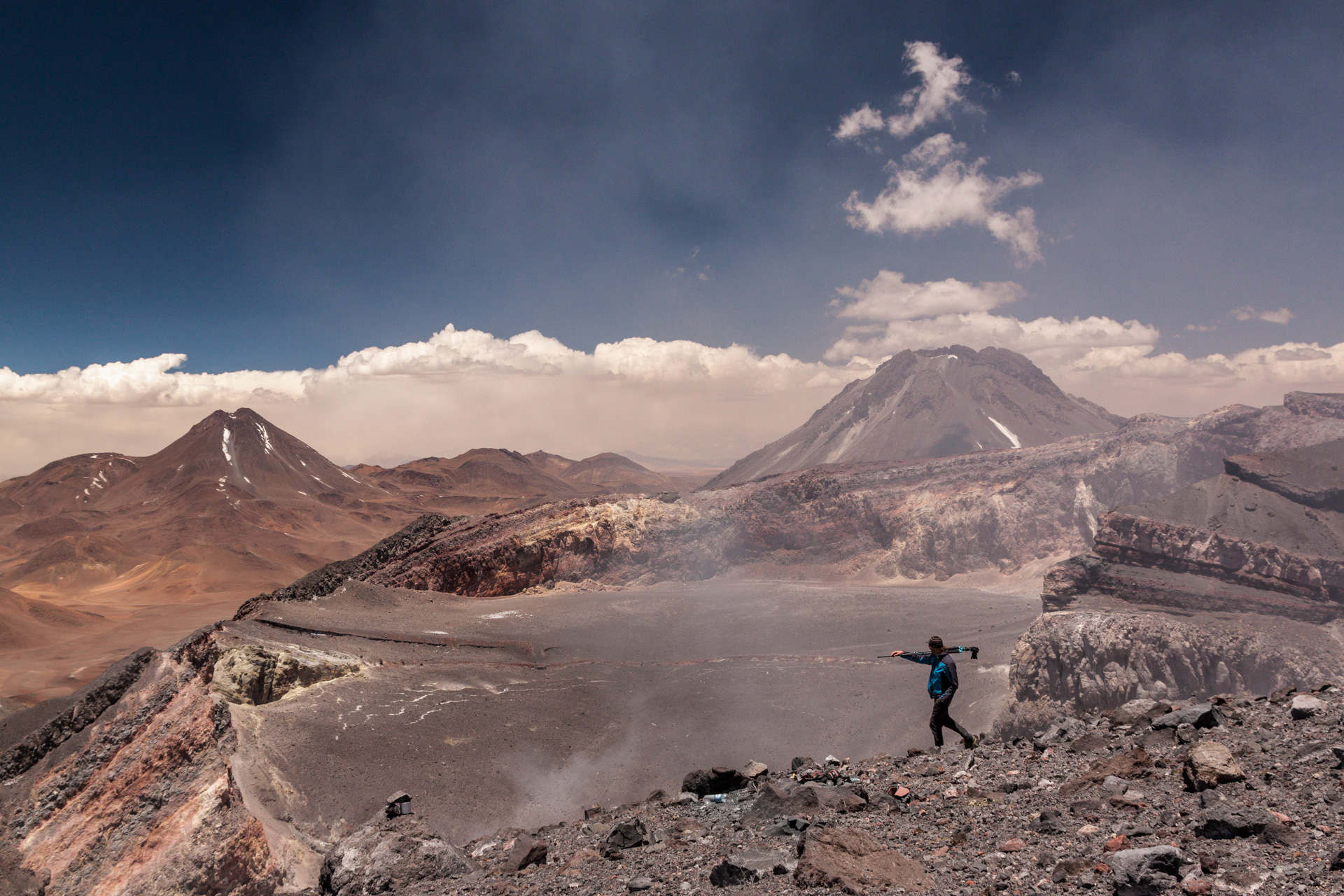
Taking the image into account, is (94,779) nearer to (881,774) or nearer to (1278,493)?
(881,774)

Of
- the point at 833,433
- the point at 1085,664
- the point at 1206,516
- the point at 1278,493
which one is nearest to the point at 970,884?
the point at 1085,664

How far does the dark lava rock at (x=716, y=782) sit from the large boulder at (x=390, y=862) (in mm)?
2916

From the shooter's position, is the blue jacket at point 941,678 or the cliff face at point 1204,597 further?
the cliff face at point 1204,597

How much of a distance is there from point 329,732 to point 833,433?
338ft

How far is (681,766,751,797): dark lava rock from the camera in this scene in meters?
9.09

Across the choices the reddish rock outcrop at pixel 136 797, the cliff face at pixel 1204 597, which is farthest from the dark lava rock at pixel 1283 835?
the cliff face at pixel 1204 597

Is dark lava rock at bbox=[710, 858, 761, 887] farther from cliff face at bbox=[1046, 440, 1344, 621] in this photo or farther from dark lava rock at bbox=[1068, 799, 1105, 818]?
cliff face at bbox=[1046, 440, 1344, 621]

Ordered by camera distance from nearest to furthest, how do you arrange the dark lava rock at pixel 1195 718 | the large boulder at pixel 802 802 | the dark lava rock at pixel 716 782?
the large boulder at pixel 802 802, the dark lava rock at pixel 1195 718, the dark lava rock at pixel 716 782

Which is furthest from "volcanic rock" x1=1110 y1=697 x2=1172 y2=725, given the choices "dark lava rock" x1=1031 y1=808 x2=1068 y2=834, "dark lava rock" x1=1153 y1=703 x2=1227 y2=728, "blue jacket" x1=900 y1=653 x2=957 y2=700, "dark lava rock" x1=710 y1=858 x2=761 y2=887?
"dark lava rock" x1=710 y1=858 x2=761 y2=887

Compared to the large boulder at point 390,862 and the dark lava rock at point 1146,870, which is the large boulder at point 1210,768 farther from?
the large boulder at point 390,862

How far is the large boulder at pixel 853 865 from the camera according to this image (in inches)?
189

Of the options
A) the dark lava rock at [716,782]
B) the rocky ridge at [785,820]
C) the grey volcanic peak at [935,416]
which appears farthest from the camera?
the grey volcanic peak at [935,416]

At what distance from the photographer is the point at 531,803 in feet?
41.2

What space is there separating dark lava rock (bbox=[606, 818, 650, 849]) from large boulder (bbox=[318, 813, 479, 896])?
2.13 meters
